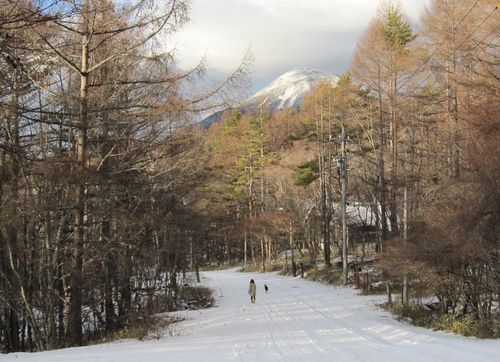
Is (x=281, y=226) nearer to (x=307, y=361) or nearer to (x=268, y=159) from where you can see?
(x=268, y=159)

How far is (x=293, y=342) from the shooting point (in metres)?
11.1

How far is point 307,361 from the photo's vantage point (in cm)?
884

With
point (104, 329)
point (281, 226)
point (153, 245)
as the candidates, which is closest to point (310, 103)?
point (281, 226)

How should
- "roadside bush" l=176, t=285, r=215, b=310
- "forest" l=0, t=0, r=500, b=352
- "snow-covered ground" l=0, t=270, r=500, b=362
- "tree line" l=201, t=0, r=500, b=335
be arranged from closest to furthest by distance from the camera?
"snow-covered ground" l=0, t=270, r=500, b=362, "forest" l=0, t=0, r=500, b=352, "tree line" l=201, t=0, r=500, b=335, "roadside bush" l=176, t=285, r=215, b=310

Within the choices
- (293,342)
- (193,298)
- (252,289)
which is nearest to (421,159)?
(252,289)

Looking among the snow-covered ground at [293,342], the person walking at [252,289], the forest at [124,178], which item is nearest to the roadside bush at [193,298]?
the person walking at [252,289]

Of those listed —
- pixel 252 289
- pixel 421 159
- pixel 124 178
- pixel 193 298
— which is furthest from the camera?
pixel 421 159

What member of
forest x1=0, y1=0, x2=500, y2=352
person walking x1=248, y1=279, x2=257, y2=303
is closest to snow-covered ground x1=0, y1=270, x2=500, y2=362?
forest x1=0, y1=0, x2=500, y2=352

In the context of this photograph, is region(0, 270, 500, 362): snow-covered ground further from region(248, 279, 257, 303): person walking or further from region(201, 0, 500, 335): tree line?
region(248, 279, 257, 303): person walking

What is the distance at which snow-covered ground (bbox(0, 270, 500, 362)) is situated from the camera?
9133 mm

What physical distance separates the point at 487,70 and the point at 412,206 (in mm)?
6824

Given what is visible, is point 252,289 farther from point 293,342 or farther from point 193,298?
point 293,342

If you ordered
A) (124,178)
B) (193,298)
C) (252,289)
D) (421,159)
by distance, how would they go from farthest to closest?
(421,159) < (193,298) < (252,289) < (124,178)

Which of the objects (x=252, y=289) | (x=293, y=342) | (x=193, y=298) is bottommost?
(x=193, y=298)
